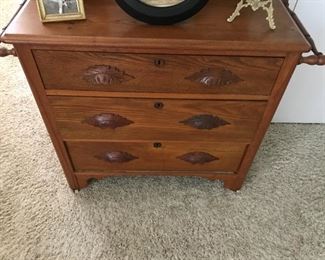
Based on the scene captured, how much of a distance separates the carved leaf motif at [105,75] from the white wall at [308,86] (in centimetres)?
75

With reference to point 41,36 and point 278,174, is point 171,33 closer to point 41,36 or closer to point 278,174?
point 41,36

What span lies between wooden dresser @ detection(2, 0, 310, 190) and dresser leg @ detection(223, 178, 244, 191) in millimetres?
187

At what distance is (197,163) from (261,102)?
1.19 ft

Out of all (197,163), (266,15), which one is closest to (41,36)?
(266,15)

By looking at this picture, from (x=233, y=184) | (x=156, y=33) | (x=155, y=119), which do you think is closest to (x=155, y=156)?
(x=155, y=119)

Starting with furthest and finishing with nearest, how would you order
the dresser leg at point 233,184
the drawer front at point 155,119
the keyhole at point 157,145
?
1. the dresser leg at point 233,184
2. the keyhole at point 157,145
3. the drawer front at point 155,119

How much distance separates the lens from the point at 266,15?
77 centimetres

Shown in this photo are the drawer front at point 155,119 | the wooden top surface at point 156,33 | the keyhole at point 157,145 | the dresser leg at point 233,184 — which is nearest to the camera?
the wooden top surface at point 156,33

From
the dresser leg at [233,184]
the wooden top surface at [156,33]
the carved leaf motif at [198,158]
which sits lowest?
the dresser leg at [233,184]

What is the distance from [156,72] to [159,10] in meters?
0.15

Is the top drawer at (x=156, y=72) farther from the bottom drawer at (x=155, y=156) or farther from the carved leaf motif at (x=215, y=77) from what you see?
the bottom drawer at (x=155, y=156)

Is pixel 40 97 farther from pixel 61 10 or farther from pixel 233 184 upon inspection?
pixel 233 184

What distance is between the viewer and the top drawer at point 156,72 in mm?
718

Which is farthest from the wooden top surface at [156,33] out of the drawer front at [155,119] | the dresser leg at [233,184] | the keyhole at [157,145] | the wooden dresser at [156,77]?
the dresser leg at [233,184]
